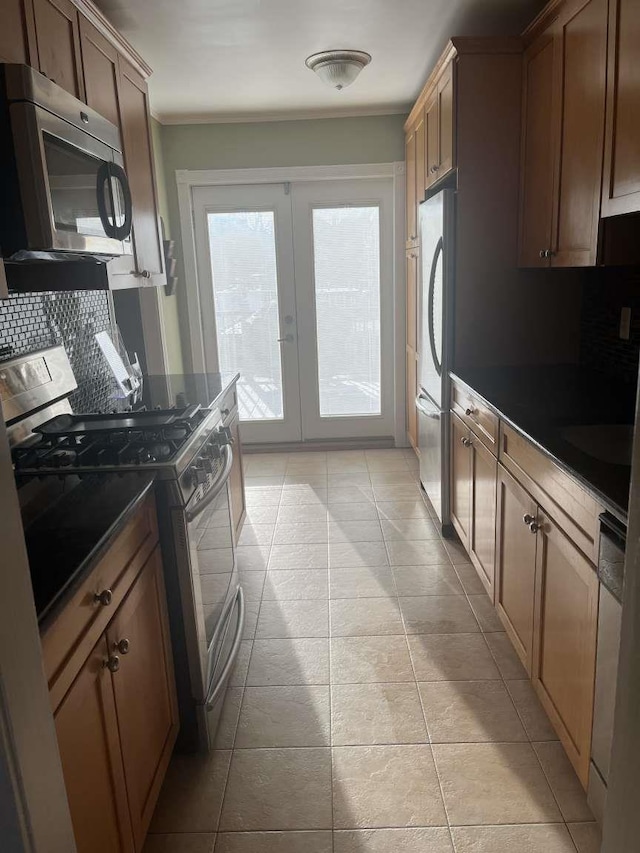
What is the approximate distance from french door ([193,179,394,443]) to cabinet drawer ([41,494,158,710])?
3.32 metres

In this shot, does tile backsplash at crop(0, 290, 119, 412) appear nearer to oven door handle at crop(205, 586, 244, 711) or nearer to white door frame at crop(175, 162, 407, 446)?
oven door handle at crop(205, 586, 244, 711)

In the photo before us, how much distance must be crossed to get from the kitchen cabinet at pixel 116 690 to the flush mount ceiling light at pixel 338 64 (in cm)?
261

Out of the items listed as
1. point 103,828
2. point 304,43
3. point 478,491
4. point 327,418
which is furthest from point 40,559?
point 327,418

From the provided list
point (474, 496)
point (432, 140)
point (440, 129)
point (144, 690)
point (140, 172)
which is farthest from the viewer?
point (432, 140)

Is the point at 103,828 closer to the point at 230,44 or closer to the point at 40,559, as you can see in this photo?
the point at 40,559

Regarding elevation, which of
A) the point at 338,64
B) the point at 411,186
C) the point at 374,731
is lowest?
the point at 374,731

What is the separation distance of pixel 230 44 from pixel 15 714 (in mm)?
3178

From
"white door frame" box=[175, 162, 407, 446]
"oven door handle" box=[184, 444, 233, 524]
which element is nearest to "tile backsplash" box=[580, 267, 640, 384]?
"oven door handle" box=[184, 444, 233, 524]

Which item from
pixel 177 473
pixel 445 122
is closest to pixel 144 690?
pixel 177 473

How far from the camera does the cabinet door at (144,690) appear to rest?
1.42 m

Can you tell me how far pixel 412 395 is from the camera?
460cm

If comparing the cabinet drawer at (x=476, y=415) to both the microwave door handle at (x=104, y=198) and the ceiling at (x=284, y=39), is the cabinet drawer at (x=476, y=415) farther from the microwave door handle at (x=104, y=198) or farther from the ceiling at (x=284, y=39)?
the ceiling at (x=284, y=39)

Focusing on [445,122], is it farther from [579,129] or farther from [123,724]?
[123,724]

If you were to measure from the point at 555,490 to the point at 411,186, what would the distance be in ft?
10.3
